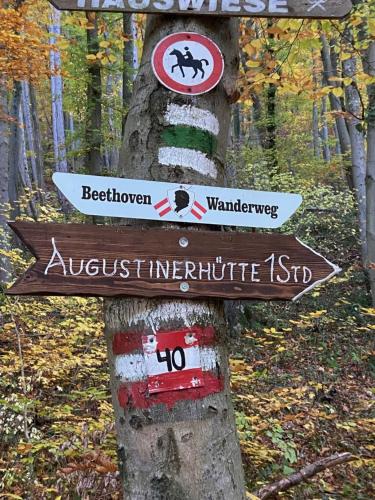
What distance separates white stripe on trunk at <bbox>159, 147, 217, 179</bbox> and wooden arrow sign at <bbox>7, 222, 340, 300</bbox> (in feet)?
0.99

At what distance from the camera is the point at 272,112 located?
15.9 metres

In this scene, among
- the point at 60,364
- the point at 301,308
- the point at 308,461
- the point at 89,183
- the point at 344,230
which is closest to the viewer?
the point at 89,183

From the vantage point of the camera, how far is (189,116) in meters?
2.04

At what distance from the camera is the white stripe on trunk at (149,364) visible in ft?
6.07

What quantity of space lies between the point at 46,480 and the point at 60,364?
1.62 meters

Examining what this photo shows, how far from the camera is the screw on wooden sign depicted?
6.86 ft

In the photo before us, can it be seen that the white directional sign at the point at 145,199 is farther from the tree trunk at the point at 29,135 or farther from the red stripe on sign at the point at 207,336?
the tree trunk at the point at 29,135

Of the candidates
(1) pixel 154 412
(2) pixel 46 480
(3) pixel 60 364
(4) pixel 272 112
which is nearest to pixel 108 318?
(1) pixel 154 412

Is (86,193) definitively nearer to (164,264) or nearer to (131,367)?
(164,264)

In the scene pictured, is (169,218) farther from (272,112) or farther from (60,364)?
(272,112)

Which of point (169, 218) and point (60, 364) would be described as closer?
point (169, 218)

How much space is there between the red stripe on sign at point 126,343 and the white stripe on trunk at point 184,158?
746mm

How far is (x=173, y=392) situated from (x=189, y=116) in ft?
3.88

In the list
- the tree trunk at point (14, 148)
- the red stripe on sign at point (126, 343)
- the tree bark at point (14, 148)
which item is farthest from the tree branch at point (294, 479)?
the tree bark at point (14, 148)
